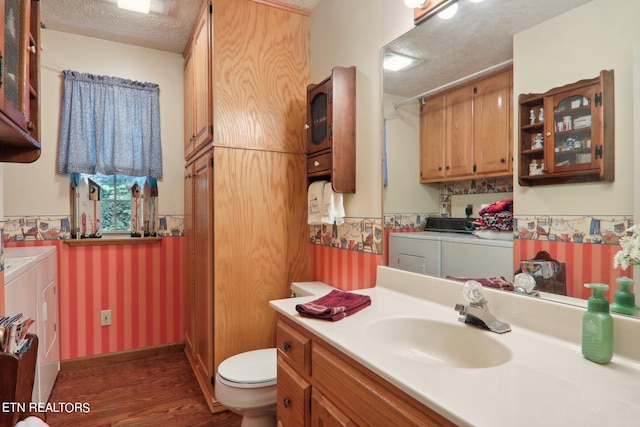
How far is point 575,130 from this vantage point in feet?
3.21

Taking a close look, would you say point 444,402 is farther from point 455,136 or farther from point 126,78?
point 126,78

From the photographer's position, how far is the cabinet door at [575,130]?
3.09 ft

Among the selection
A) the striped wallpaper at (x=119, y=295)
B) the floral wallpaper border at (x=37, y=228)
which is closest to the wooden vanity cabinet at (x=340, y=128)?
the striped wallpaper at (x=119, y=295)

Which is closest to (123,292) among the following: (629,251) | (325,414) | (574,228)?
(325,414)

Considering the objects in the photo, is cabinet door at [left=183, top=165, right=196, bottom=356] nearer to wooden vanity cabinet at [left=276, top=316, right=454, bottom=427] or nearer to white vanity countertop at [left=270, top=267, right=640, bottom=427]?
wooden vanity cabinet at [left=276, top=316, right=454, bottom=427]

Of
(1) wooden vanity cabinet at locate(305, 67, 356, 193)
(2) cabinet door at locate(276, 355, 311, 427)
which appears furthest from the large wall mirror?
(2) cabinet door at locate(276, 355, 311, 427)

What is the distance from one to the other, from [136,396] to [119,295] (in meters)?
0.84

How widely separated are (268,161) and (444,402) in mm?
1738

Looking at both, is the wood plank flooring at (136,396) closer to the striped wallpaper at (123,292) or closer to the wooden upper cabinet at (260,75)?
the striped wallpaper at (123,292)

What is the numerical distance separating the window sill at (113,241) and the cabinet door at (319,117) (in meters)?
1.61

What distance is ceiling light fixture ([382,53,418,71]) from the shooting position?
1567mm

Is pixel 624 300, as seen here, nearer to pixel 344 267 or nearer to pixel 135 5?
pixel 344 267

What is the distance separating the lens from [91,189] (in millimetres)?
2678

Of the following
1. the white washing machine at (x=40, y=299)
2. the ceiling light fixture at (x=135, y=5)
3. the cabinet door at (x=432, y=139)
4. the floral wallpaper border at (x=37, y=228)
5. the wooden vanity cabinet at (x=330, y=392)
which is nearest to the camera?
the wooden vanity cabinet at (x=330, y=392)
